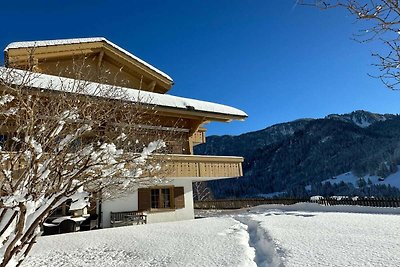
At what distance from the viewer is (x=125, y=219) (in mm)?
14086

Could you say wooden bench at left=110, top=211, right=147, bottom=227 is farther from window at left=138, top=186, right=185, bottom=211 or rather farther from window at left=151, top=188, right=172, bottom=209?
window at left=151, top=188, right=172, bottom=209

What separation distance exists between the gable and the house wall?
5.84 metres

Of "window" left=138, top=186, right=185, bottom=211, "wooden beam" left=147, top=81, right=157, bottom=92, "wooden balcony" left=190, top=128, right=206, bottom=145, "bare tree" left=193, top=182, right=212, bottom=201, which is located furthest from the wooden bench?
"bare tree" left=193, top=182, right=212, bottom=201

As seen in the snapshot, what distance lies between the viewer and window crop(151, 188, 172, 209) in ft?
54.9

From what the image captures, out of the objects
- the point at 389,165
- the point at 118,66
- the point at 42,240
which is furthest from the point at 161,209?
the point at 389,165

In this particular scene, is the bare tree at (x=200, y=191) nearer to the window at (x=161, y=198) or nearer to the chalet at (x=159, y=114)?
the window at (x=161, y=198)

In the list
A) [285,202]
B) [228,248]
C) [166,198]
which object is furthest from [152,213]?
[285,202]

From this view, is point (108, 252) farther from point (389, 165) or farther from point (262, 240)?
point (389, 165)

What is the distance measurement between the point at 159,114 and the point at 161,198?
4.89 m

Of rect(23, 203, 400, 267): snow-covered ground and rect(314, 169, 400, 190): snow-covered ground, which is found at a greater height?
rect(314, 169, 400, 190): snow-covered ground

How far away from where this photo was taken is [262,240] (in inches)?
331

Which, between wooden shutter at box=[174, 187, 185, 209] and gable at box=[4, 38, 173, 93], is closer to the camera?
gable at box=[4, 38, 173, 93]

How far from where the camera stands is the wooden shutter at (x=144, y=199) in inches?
615

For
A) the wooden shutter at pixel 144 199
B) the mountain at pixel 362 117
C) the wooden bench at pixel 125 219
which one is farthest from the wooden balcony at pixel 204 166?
the mountain at pixel 362 117
